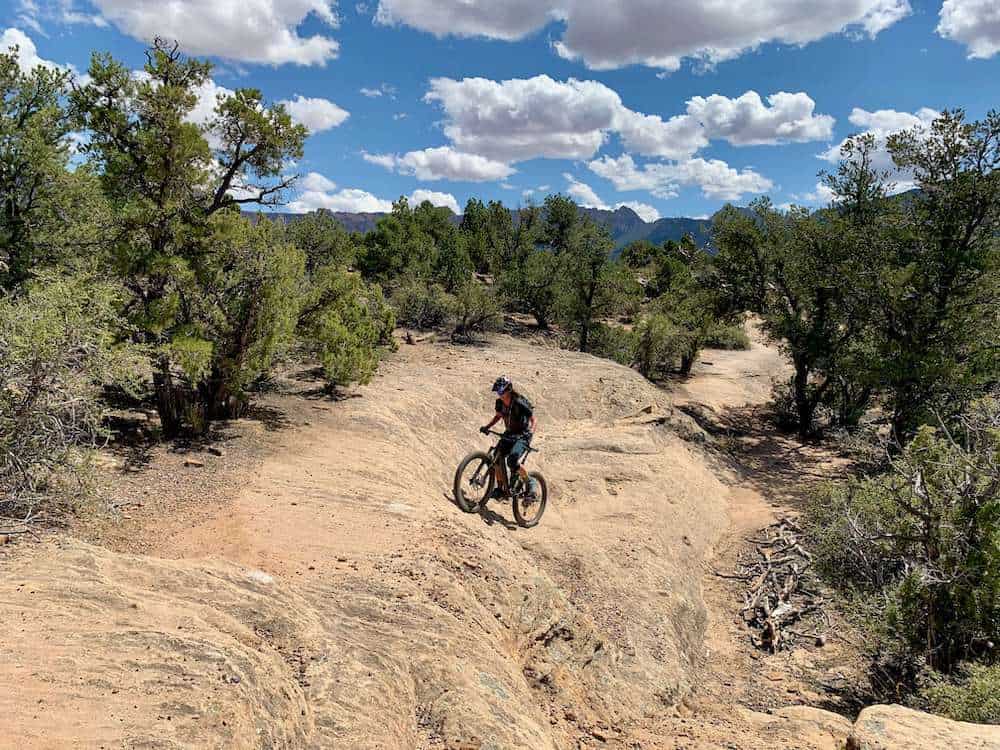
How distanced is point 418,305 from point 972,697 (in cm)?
2260

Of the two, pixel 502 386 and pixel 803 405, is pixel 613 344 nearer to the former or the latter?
pixel 803 405

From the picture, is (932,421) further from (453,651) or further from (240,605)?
(240,605)

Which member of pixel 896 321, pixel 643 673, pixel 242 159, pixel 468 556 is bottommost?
pixel 643 673

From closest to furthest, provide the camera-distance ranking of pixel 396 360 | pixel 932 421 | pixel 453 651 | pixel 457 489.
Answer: pixel 453 651 < pixel 457 489 < pixel 932 421 < pixel 396 360

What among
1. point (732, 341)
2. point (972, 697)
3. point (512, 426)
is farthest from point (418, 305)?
point (732, 341)

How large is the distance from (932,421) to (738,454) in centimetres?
546

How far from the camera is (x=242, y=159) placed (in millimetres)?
10727

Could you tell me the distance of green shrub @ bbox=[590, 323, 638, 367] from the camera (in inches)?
1105

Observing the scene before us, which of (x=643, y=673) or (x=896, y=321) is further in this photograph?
(x=896, y=321)

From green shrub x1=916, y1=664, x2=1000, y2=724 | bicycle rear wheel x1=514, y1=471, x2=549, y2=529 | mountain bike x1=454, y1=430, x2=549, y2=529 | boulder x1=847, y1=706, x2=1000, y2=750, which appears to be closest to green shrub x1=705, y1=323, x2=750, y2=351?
bicycle rear wheel x1=514, y1=471, x2=549, y2=529

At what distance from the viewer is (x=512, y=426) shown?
29.1ft

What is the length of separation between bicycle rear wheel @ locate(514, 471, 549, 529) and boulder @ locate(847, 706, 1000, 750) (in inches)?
207

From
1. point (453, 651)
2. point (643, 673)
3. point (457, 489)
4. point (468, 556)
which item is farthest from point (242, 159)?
point (643, 673)

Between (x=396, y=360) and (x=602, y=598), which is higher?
(x=396, y=360)
